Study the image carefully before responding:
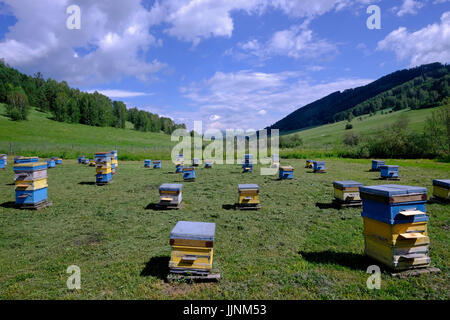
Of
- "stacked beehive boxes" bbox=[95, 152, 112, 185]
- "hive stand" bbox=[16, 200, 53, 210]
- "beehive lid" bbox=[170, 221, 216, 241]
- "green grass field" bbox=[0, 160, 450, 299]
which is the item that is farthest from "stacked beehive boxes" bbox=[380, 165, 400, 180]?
"hive stand" bbox=[16, 200, 53, 210]

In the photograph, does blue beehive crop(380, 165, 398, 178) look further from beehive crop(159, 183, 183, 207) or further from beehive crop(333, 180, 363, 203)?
beehive crop(159, 183, 183, 207)

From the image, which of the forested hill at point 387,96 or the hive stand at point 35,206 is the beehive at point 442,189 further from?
the forested hill at point 387,96

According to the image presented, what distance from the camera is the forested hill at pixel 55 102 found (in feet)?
231

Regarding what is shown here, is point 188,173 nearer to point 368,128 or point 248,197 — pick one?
point 248,197

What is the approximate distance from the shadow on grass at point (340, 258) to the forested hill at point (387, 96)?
96.9 meters

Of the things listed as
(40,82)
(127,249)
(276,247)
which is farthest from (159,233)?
(40,82)

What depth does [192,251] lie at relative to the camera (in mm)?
4277

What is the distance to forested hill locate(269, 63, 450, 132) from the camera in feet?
306

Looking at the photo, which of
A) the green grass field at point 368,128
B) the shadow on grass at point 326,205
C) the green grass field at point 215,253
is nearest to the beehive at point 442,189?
the green grass field at point 215,253

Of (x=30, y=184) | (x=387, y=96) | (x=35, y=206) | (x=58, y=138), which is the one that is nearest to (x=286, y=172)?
(x=35, y=206)

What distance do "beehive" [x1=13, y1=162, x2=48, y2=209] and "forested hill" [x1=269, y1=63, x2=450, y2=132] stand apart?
100403mm

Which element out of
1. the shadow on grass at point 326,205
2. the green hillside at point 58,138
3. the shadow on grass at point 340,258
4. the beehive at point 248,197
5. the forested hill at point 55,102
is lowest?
the shadow on grass at point 340,258

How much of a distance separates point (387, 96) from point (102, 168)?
136298mm
